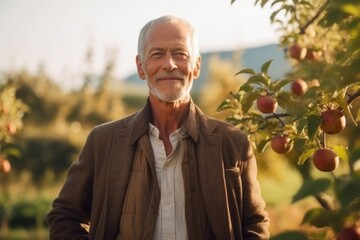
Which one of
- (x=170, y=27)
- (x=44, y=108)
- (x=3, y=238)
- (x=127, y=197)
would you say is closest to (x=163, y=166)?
(x=127, y=197)

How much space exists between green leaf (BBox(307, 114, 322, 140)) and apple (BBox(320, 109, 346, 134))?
1.3 inches

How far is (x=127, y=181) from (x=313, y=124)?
0.69 m

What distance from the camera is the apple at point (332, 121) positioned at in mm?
1650

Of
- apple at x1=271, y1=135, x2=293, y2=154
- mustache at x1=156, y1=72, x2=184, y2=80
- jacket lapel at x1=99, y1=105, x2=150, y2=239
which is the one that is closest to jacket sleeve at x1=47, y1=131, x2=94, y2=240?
jacket lapel at x1=99, y1=105, x2=150, y2=239

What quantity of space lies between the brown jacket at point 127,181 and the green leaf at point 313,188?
102 cm

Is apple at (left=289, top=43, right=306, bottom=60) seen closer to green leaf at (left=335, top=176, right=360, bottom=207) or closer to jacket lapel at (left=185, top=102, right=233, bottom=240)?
jacket lapel at (left=185, top=102, right=233, bottom=240)

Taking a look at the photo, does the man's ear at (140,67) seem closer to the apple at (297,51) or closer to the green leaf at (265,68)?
the green leaf at (265,68)

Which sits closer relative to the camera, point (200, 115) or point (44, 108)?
point (200, 115)

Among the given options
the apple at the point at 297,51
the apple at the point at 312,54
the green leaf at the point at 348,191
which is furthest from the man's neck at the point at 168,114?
the green leaf at the point at 348,191

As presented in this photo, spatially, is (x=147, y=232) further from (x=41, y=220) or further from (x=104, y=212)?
(x=41, y=220)

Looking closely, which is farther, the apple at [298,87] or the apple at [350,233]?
the apple at [298,87]

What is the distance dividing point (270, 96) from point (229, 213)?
1.53 ft

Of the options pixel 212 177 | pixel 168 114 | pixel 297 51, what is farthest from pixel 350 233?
pixel 297 51

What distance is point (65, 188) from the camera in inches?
79.4
